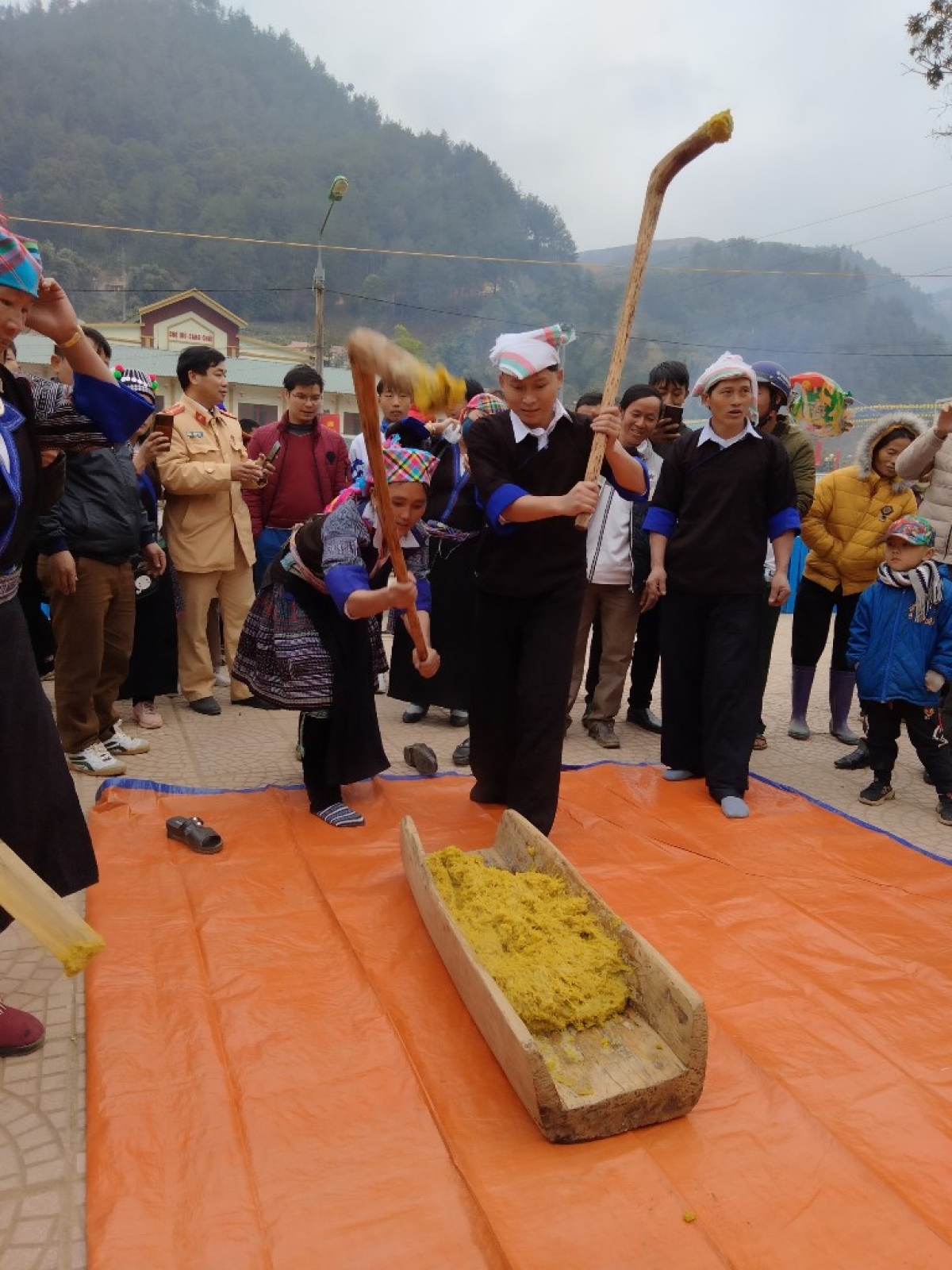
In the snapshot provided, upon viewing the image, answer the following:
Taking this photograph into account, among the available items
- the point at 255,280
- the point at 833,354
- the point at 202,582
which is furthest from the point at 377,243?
the point at 202,582

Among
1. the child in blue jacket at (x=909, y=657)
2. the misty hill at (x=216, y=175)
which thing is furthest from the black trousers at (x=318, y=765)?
the misty hill at (x=216, y=175)

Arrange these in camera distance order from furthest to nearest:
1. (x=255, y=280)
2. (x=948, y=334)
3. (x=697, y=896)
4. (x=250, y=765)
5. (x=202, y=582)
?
1. (x=948, y=334)
2. (x=255, y=280)
3. (x=202, y=582)
4. (x=250, y=765)
5. (x=697, y=896)

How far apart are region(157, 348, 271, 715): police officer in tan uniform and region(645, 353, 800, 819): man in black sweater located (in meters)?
2.23

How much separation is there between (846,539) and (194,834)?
12.4 feet

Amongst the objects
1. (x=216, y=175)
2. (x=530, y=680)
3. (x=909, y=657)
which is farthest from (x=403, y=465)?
(x=216, y=175)

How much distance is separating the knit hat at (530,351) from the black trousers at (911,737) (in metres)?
2.35

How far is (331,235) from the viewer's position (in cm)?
7538

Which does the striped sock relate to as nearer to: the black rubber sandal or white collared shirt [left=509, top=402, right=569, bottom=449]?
the black rubber sandal

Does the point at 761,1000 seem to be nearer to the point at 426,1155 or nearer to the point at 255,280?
the point at 426,1155

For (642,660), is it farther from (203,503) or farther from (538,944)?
(538,944)

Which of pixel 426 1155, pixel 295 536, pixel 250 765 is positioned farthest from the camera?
pixel 250 765

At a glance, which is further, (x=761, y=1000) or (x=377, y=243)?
(x=377, y=243)

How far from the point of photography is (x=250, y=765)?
4.41 metres

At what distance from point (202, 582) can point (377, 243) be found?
78368 millimetres
